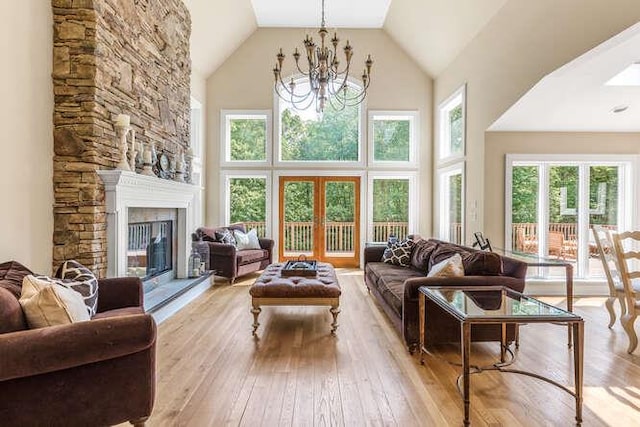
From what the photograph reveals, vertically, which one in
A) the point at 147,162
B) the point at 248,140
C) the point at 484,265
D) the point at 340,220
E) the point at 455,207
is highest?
the point at 248,140

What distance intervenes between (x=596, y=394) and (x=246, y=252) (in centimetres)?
517

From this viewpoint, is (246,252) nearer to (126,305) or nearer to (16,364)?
(126,305)

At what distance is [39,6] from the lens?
311 cm

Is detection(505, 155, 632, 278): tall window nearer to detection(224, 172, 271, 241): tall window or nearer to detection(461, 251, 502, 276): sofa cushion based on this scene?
detection(461, 251, 502, 276): sofa cushion

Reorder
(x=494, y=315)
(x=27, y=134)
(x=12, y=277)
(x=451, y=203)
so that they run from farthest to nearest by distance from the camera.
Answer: (x=451, y=203) → (x=27, y=134) → (x=12, y=277) → (x=494, y=315)

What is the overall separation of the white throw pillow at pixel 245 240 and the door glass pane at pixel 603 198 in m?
5.30

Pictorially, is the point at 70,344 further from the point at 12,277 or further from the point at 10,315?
the point at 12,277

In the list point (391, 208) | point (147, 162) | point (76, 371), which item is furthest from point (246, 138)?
point (76, 371)

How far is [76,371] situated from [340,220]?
6.48 meters

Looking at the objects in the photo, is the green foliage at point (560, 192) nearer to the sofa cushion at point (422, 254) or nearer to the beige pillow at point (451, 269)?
the sofa cushion at point (422, 254)

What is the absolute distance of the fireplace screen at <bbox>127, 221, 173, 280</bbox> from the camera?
419cm

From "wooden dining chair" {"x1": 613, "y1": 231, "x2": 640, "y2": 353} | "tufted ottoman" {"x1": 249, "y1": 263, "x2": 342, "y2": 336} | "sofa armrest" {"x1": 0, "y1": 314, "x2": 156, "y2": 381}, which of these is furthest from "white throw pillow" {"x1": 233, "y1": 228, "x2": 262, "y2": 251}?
"wooden dining chair" {"x1": 613, "y1": 231, "x2": 640, "y2": 353}

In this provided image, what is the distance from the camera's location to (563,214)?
216 inches

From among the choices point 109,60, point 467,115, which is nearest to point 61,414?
point 109,60
